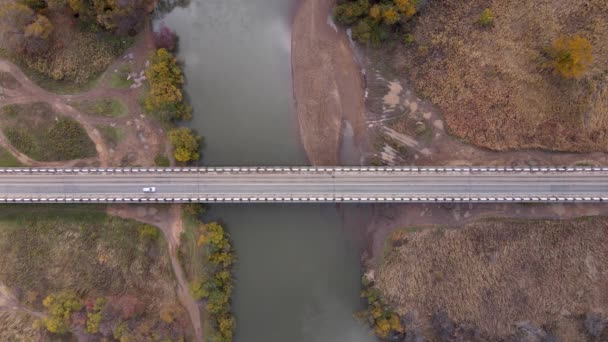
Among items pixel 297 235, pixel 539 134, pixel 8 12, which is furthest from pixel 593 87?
pixel 8 12

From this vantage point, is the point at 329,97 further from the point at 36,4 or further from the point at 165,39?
the point at 36,4

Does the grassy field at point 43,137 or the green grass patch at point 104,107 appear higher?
the green grass patch at point 104,107

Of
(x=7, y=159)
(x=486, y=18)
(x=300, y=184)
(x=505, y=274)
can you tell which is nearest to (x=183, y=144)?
(x=300, y=184)

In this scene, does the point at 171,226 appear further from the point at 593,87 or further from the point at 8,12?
the point at 593,87

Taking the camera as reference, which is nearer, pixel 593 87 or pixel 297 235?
pixel 593 87

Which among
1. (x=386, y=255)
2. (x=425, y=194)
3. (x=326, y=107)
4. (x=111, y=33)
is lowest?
(x=386, y=255)

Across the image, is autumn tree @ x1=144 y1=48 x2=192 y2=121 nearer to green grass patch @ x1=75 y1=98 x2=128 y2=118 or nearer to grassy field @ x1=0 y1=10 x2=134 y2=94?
green grass patch @ x1=75 y1=98 x2=128 y2=118

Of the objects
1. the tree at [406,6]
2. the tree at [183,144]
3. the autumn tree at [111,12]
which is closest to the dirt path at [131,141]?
the tree at [183,144]

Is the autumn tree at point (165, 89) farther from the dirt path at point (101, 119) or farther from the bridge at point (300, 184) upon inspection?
the bridge at point (300, 184)
